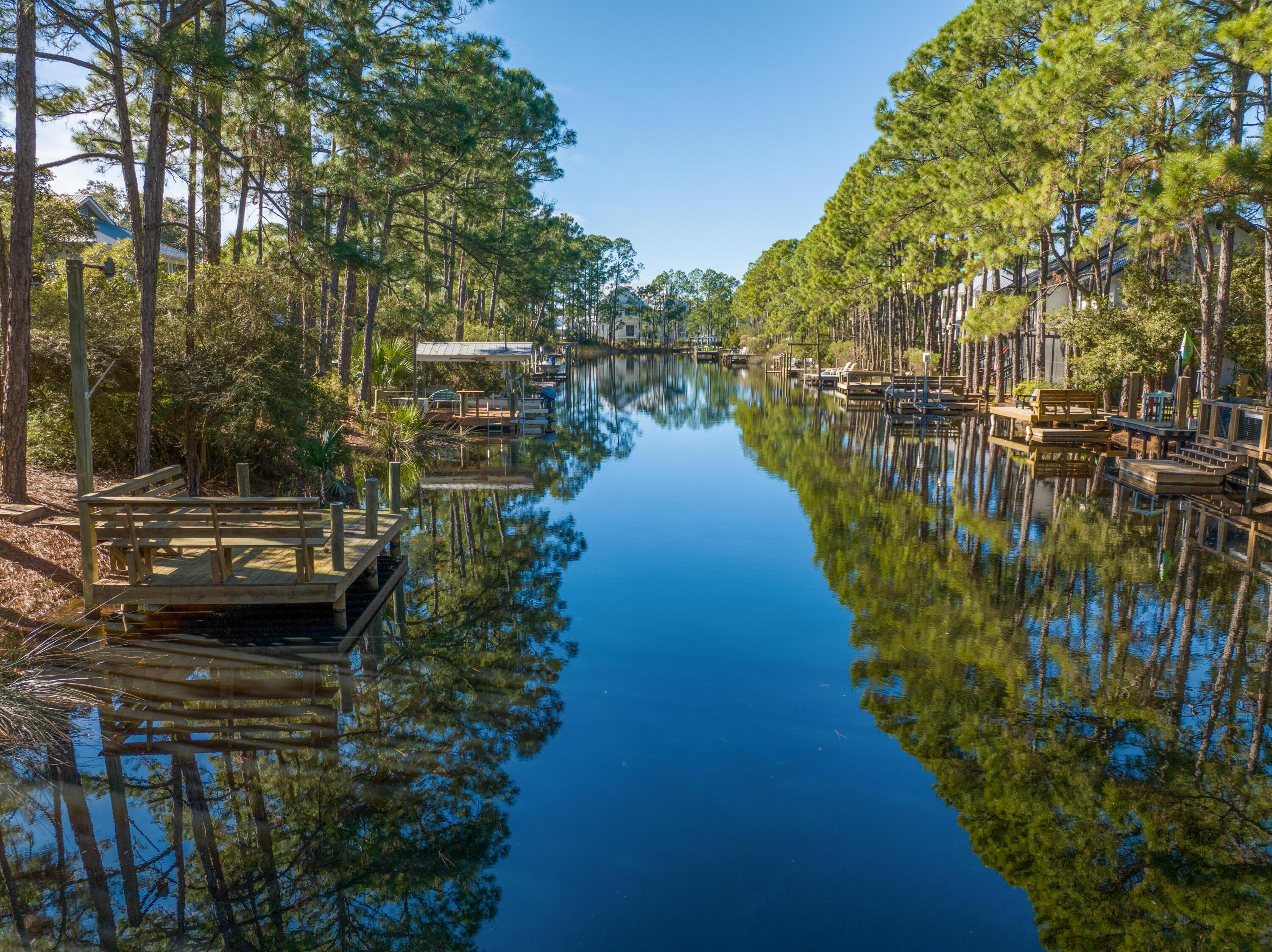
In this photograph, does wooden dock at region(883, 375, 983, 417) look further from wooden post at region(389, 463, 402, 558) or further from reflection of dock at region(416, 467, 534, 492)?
wooden post at region(389, 463, 402, 558)

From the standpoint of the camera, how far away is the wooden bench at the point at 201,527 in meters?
8.34

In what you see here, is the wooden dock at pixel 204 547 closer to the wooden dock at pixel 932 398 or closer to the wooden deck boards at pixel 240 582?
the wooden deck boards at pixel 240 582

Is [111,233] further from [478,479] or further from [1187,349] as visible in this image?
[1187,349]

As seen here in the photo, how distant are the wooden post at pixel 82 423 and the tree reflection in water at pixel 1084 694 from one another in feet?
24.7

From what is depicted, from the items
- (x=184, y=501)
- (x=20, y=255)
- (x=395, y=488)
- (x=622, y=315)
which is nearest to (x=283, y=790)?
(x=184, y=501)

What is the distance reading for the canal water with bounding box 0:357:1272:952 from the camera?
4.59 meters

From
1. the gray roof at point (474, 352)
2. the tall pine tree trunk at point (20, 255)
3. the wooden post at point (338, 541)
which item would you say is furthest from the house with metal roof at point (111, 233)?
the wooden post at point (338, 541)

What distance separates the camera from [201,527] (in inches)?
345

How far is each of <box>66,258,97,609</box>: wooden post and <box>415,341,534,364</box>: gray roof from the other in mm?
17030

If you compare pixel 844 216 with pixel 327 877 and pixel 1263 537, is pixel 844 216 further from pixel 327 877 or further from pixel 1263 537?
pixel 327 877

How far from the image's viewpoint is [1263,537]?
12875 millimetres

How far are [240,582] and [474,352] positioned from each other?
60.8 ft

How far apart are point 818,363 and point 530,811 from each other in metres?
46.2

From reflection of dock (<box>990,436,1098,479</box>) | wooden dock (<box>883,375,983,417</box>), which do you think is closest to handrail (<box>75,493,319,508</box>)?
reflection of dock (<box>990,436,1098,479</box>)
